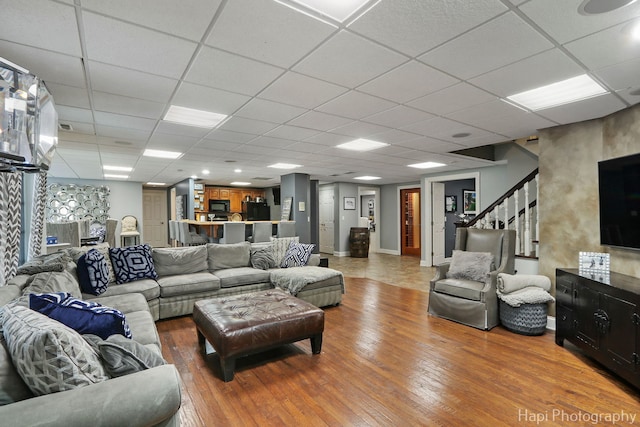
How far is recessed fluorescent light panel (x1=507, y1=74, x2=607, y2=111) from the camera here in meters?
2.49

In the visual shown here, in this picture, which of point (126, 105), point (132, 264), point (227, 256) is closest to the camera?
point (126, 105)

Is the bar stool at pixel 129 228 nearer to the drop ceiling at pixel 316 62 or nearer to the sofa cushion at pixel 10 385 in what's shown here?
the drop ceiling at pixel 316 62

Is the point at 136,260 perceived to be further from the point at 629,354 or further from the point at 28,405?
the point at 629,354

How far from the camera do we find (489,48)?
6.33ft

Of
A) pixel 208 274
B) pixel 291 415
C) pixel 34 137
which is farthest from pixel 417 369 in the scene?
pixel 34 137

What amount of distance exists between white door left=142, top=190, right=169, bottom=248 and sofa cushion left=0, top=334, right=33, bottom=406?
455 inches

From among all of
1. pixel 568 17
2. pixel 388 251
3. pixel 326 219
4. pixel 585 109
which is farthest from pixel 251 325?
pixel 388 251

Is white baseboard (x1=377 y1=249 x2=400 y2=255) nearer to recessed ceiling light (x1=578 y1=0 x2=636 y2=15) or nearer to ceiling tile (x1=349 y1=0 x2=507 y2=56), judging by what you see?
ceiling tile (x1=349 y1=0 x2=507 y2=56)

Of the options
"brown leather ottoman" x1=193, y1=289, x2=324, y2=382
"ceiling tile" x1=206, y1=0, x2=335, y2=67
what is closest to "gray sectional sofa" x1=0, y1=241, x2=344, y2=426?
"brown leather ottoman" x1=193, y1=289, x2=324, y2=382

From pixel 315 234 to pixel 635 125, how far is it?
6964 millimetres

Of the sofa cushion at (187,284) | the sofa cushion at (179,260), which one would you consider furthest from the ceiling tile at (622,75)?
the sofa cushion at (179,260)

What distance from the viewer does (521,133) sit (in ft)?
13.1

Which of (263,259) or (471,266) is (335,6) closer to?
(471,266)

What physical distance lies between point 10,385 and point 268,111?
266 centimetres
